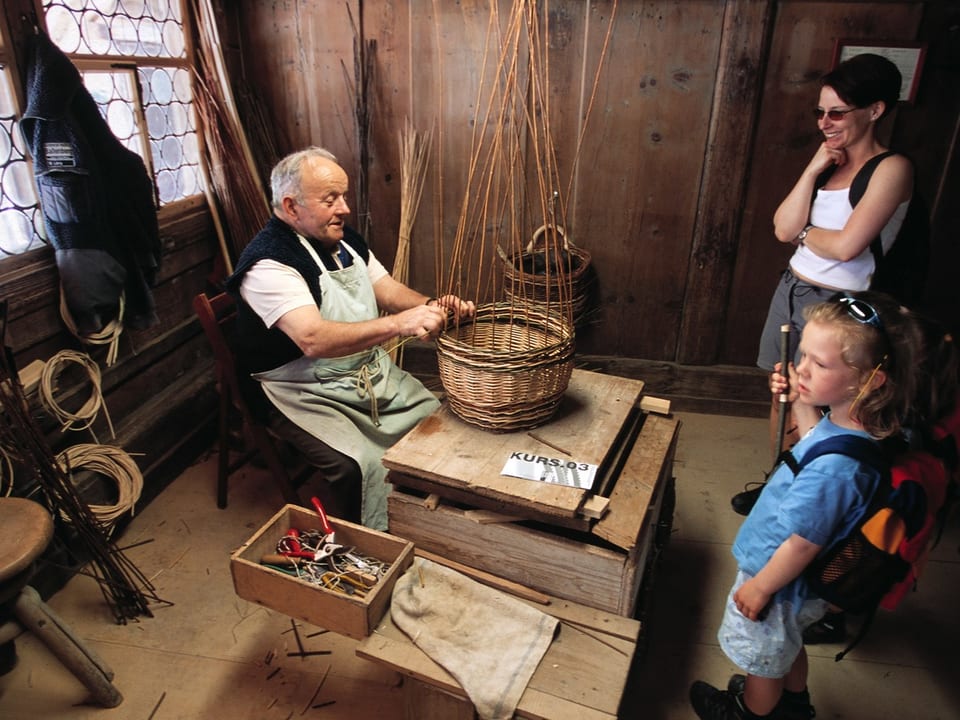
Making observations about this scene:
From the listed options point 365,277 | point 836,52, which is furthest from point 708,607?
point 836,52

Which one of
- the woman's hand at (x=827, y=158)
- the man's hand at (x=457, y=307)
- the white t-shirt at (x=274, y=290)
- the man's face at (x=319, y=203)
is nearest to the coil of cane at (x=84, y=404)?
the white t-shirt at (x=274, y=290)

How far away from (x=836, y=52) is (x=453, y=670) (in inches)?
115

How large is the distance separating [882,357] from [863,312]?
96mm

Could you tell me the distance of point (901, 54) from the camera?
2859 millimetres

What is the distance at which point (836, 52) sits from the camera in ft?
9.53

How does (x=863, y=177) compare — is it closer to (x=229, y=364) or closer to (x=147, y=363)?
(x=229, y=364)

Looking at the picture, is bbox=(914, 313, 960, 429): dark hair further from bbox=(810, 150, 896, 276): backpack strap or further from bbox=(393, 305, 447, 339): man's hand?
bbox=(393, 305, 447, 339): man's hand

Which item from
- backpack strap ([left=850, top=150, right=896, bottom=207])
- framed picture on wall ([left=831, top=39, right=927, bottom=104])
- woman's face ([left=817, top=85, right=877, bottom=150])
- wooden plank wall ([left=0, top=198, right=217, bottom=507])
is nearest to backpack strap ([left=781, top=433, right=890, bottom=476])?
backpack strap ([left=850, top=150, right=896, bottom=207])

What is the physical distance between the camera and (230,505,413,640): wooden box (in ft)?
5.21

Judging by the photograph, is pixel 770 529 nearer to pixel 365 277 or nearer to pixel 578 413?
pixel 578 413

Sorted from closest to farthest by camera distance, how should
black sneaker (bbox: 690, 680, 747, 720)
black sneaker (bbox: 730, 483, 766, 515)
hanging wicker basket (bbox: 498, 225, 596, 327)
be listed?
black sneaker (bbox: 690, 680, 747, 720), black sneaker (bbox: 730, 483, 766, 515), hanging wicker basket (bbox: 498, 225, 596, 327)

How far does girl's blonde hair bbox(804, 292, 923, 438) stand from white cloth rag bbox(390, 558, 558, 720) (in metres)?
0.84

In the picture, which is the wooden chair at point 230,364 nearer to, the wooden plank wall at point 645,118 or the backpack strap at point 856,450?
the wooden plank wall at point 645,118

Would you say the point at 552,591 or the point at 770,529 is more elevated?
the point at 770,529
